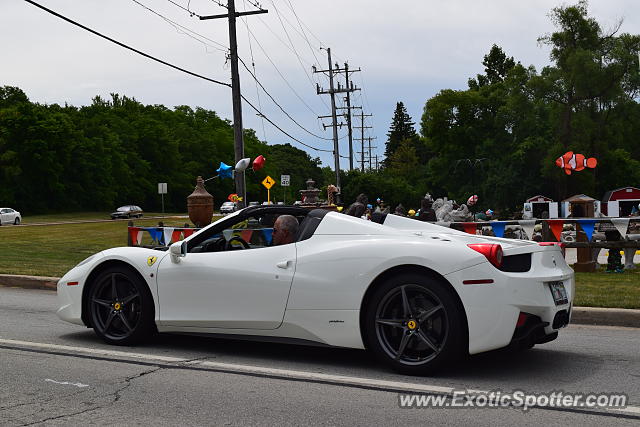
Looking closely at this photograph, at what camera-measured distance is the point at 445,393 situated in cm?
498

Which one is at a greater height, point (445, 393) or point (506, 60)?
point (506, 60)

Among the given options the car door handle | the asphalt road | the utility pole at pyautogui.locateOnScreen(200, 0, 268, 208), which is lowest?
the asphalt road

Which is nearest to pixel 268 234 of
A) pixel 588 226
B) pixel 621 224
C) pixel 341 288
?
pixel 341 288

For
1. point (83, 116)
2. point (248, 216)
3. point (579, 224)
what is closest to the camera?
point (248, 216)

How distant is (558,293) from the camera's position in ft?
18.2

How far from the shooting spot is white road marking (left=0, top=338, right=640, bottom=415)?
5.07 metres

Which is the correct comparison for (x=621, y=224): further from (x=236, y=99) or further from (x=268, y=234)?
(x=236, y=99)

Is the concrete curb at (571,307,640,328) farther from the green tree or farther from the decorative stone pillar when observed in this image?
the green tree

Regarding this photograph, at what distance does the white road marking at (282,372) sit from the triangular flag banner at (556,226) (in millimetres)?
8944

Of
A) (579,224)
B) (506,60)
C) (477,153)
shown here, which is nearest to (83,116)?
(477,153)

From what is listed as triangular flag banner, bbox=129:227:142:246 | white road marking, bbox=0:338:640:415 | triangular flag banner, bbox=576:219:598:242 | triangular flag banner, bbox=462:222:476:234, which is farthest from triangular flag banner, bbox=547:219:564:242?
triangular flag banner, bbox=129:227:142:246

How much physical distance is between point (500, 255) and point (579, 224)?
908 cm

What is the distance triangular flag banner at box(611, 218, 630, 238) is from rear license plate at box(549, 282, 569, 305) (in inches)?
312

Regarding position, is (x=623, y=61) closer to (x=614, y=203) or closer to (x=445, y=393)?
(x=614, y=203)
